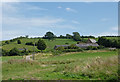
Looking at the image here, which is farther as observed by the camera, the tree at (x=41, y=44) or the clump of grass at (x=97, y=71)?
the tree at (x=41, y=44)

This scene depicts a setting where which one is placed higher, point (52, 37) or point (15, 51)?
point (52, 37)

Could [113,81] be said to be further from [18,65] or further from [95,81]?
[18,65]

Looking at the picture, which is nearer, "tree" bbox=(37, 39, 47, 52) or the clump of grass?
the clump of grass

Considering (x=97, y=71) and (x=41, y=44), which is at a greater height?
(x=41, y=44)

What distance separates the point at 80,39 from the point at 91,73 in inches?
2940

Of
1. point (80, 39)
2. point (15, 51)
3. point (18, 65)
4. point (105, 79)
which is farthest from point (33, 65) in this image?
point (80, 39)

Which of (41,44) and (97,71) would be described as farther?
(41,44)

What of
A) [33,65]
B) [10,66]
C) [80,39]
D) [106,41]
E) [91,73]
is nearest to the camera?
[91,73]

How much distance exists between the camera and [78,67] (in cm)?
1049

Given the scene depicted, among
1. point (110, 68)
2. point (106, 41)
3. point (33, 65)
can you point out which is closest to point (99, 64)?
point (110, 68)

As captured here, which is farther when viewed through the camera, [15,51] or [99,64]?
[15,51]

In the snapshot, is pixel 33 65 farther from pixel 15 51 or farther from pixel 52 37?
pixel 52 37

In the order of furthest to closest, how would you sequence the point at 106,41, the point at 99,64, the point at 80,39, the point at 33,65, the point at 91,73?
the point at 80,39
the point at 106,41
the point at 33,65
the point at 99,64
the point at 91,73

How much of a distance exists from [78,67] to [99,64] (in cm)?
139
